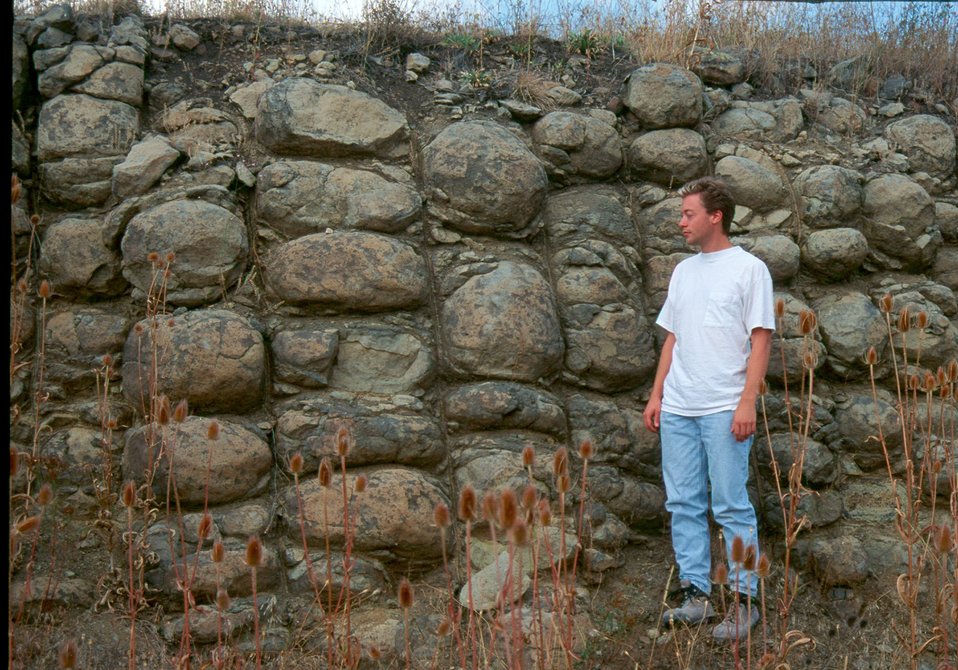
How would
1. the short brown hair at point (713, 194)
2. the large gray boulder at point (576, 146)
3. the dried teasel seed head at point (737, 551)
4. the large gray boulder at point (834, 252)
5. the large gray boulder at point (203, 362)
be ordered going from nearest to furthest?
the dried teasel seed head at point (737, 551) → the short brown hair at point (713, 194) → the large gray boulder at point (203, 362) → the large gray boulder at point (834, 252) → the large gray boulder at point (576, 146)

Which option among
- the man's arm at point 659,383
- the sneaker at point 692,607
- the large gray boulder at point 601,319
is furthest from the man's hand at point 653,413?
the sneaker at point 692,607

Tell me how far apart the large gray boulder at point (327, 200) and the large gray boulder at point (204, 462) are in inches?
50.1

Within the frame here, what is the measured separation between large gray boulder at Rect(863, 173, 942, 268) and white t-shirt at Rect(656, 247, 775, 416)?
2.02 m

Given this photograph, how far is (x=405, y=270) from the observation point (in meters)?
5.17

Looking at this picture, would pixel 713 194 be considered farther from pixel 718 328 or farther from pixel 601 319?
pixel 601 319

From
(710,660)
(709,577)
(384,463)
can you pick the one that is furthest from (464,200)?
(710,660)

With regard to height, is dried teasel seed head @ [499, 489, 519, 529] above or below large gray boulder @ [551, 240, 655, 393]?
above

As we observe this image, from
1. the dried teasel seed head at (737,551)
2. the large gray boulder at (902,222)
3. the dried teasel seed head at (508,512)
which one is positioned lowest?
the dried teasel seed head at (737,551)

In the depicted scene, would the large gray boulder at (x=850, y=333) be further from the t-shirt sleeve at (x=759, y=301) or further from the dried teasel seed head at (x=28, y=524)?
the dried teasel seed head at (x=28, y=524)

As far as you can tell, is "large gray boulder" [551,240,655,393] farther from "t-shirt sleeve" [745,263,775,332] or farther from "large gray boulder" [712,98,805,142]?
"large gray boulder" [712,98,805,142]

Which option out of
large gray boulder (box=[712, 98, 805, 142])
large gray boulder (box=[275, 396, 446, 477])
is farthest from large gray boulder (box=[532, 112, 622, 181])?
large gray boulder (box=[275, 396, 446, 477])

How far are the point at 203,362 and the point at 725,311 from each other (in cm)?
260

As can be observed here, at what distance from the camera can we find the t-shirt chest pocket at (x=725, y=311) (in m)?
4.32

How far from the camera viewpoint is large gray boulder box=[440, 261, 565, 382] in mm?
5082
